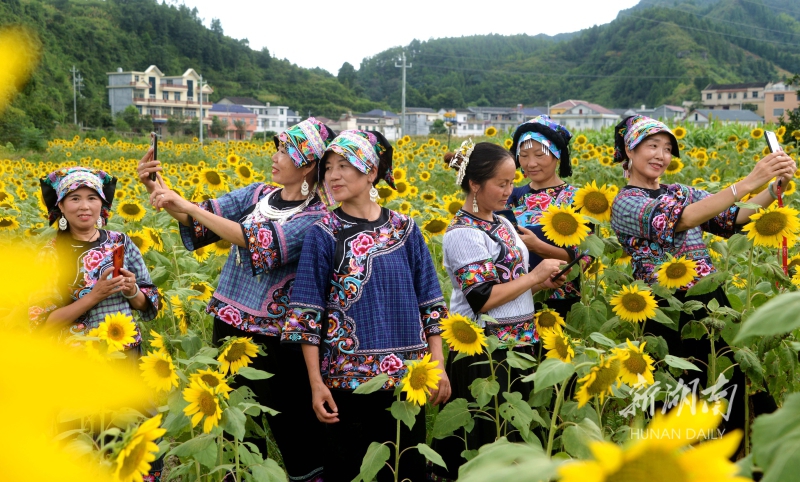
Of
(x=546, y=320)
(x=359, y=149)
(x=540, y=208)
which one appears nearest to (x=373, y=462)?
(x=546, y=320)

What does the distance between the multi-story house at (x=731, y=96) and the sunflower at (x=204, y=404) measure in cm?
7756

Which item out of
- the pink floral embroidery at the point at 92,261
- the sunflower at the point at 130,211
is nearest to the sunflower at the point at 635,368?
the pink floral embroidery at the point at 92,261

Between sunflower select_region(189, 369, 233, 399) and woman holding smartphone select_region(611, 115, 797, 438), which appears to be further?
woman holding smartphone select_region(611, 115, 797, 438)

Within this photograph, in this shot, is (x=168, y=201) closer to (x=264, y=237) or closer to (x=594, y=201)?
(x=264, y=237)

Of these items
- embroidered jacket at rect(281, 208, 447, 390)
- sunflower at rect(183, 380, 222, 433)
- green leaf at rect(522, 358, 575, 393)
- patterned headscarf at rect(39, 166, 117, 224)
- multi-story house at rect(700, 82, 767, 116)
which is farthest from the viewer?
multi-story house at rect(700, 82, 767, 116)

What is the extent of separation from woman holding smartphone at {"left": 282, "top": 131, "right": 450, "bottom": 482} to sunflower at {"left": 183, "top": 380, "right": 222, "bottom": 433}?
56 cm

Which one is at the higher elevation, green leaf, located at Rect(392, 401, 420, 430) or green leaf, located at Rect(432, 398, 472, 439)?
green leaf, located at Rect(392, 401, 420, 430)

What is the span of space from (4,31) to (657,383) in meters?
2.56

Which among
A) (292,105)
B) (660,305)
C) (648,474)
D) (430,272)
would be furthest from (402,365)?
(292,105)

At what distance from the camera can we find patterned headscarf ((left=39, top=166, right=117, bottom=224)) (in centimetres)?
298

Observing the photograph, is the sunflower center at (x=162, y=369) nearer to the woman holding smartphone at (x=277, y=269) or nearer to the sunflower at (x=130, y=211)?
the woman holding smartphone at (x=277, y=269)

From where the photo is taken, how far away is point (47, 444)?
0.28 m

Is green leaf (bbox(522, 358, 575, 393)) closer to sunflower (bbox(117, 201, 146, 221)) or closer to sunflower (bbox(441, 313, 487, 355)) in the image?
sunflower (bbox(441, 313, 487, 355))

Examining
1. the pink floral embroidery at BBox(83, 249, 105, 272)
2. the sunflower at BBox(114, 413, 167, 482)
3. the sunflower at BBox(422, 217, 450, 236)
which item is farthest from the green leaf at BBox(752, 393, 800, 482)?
the sunflower at BBox(422, 217, 450, 236)
